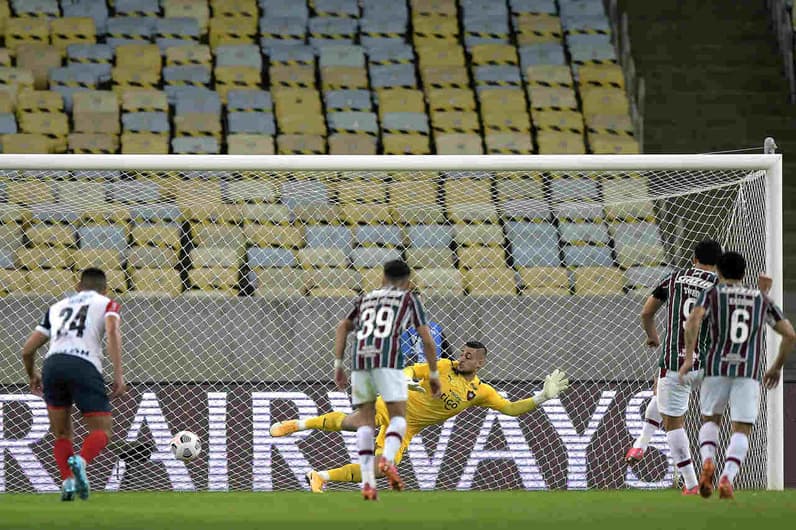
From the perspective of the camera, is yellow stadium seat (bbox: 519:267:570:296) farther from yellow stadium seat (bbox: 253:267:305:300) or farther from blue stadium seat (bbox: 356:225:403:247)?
yellow stadium seat (bbox: 253:267:305:300)

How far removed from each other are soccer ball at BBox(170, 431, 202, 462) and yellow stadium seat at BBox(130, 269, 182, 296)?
75.9 inches

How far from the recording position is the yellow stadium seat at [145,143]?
15414 millimetres

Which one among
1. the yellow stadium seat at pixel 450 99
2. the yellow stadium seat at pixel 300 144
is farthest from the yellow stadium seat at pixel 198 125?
the yellow stadium seat at pixel 450 99

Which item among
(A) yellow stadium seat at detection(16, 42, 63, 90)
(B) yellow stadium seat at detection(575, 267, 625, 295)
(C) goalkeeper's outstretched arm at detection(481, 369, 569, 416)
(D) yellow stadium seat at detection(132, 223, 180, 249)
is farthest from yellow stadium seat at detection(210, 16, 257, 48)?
(C) goalkeeper's outstretched arm at detection(481, 369, 569, 416)

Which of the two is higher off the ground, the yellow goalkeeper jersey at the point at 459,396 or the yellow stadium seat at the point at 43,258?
the yellow stadium seat at the point at 43,258

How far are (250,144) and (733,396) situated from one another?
302 inches

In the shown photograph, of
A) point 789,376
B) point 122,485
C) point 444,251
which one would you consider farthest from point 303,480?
point 789,376

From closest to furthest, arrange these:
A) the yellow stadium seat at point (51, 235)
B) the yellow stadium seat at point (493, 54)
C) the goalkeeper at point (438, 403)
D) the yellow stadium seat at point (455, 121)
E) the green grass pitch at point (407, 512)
A: 1. the green grass pitch at point (407, 512)
2. the goalkeeper at point (438, 403)
3. the yellow stadium seat at point (51, 235)
4. the yellow stadium seat at point (455, 121)
5. the yellow stadium seat at point (493, 54)

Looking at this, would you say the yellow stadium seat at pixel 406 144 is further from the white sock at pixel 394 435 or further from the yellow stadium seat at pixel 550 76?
the white sock at pixel 394 435

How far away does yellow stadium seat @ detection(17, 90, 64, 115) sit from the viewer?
15770mm

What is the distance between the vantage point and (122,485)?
12195mm

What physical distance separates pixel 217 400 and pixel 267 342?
64 centimetres

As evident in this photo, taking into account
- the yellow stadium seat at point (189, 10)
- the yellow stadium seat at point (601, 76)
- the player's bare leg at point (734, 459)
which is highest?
the yellow stadium seat at point (189, 10)

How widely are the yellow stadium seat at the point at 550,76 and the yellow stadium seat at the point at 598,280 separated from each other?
154 inches
